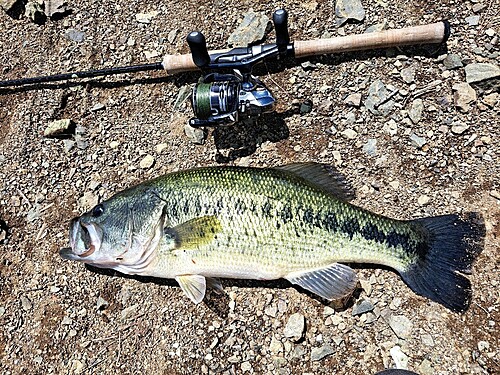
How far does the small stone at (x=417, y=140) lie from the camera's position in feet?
13.4

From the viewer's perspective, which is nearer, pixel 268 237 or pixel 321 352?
pixel 268 237

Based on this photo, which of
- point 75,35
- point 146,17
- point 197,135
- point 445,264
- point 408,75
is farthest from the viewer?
point 75,35

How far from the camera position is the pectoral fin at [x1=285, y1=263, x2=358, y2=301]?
364 centimetres

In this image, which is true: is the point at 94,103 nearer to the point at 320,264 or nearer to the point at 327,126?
the point at 327,126

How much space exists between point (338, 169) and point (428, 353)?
1.59m

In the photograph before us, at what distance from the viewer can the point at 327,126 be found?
4305mm

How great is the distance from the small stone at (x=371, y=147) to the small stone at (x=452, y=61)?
0.89 metres

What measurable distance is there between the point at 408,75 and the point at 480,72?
57 centimetres

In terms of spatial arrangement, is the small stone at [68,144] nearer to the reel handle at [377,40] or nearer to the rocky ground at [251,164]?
the rocky ground at [251,164]

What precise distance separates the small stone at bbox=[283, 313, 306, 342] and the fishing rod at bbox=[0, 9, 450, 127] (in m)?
1.64

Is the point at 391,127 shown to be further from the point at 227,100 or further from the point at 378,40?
the point at 227,100

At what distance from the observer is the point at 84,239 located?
3.82 m

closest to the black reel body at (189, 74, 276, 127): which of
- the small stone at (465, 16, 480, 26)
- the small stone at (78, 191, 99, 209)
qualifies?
the small stone at (78, 191, 99, 209)

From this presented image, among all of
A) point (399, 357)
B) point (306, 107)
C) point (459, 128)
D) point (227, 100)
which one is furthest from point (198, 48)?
point (399, 357)
